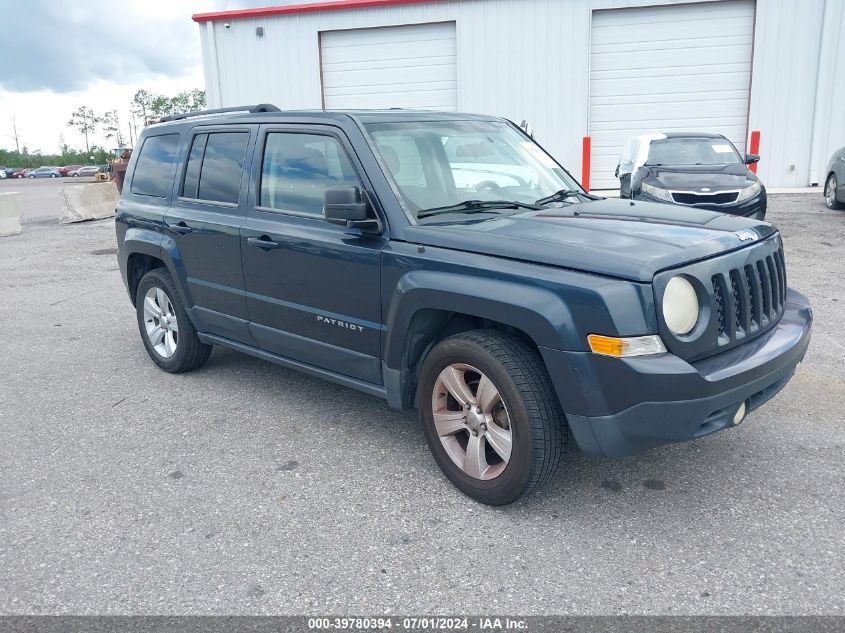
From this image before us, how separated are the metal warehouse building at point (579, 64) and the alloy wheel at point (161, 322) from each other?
14.2m

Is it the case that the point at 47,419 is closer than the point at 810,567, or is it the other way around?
the point at 810,567

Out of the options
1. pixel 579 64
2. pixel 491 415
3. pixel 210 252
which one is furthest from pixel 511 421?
pixel 579 64

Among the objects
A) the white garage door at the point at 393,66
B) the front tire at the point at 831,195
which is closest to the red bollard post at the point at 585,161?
the white garage door at the point at 393,66

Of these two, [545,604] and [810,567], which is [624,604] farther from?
[810,567]

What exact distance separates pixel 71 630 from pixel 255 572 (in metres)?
0.67

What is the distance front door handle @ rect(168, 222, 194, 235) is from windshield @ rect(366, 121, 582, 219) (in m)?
1.60

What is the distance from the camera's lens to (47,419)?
4.57 m

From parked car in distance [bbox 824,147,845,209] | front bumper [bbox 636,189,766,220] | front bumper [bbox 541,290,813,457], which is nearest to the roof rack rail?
front bumper [bbox 541,290,813,457]

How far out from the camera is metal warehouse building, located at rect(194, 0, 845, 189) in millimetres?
17297

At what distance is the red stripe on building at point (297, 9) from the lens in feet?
60.3

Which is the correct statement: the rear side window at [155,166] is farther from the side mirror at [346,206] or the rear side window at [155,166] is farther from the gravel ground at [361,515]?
the side mirror at [346,206]

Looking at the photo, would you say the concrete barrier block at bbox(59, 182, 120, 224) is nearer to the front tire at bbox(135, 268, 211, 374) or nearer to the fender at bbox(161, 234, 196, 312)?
the front tire at bbox(135, 268, 211, 374)

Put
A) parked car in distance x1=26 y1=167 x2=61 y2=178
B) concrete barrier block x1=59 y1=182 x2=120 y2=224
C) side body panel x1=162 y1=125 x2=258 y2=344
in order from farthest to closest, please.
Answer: parked car in distance x1=26 y1=167 x2=61 y2=178 < concrete barrier block x1=59 y1=182 x2=120 y2=224 < side body panel x1=162 y1=125 x2=258 y2=344

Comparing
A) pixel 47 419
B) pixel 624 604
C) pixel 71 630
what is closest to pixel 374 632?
pixel 624 604
